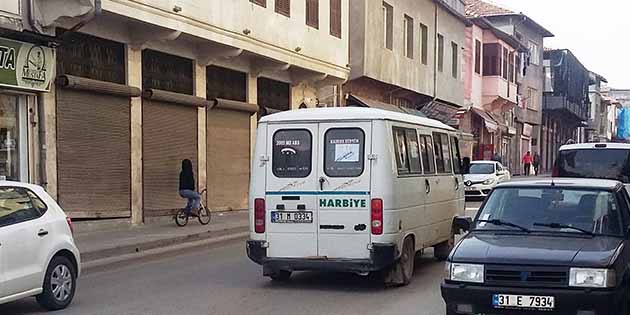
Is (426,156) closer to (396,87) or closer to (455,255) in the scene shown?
(455,255)

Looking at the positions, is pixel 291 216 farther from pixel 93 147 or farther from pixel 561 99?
pixel 561 99

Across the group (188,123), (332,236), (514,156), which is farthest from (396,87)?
(514,156)

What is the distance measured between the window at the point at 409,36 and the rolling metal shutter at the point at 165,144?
1473cm

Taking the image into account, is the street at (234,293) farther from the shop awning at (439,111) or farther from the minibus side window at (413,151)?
the shop awning at (439,111)

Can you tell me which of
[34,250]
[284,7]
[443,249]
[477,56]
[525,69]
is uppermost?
[525,69]

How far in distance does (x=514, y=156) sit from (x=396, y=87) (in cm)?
2994

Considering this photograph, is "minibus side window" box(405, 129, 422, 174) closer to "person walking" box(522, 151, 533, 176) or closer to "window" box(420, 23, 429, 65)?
"window" box(420, 23, 429, 65)

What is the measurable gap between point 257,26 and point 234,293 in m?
12.7

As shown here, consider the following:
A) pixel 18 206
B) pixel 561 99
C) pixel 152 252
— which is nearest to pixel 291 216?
pixel 18 206

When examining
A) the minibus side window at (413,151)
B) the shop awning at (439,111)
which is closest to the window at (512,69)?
the shop awning at (439,111)

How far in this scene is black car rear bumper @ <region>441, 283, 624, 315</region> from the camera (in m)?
6.50

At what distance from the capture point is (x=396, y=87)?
1270 inches

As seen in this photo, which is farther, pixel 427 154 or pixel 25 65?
pixel 25 65

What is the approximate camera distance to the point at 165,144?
64.0 feet
